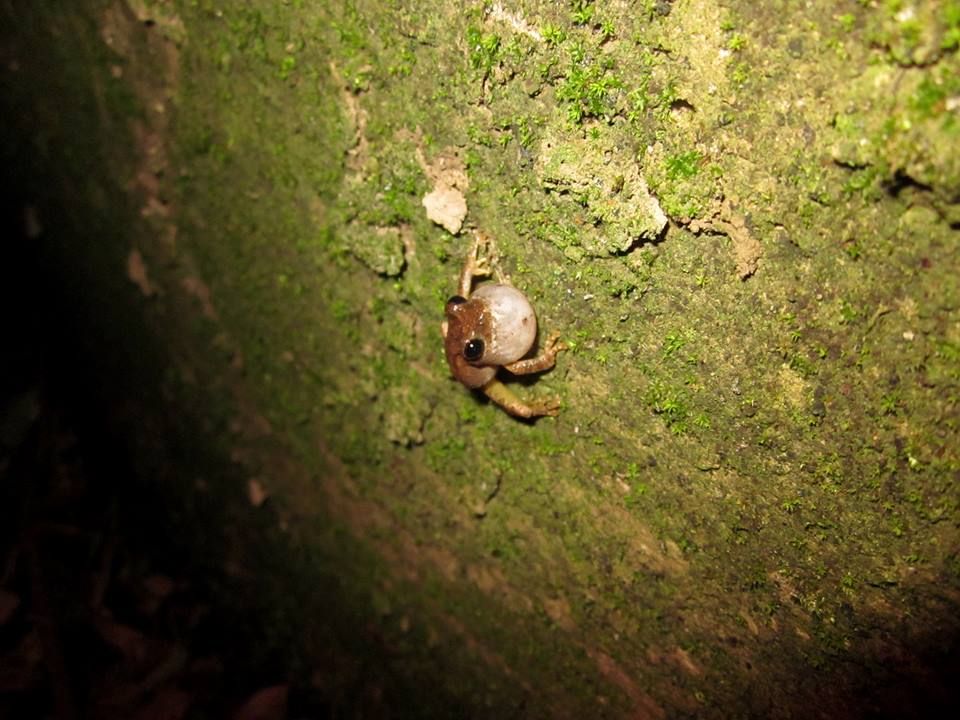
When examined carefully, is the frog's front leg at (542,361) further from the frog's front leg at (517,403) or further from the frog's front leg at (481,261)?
the frog's front leg at (481,261)

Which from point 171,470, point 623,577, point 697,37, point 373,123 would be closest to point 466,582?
point 623,577

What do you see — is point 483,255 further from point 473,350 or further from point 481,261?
point 473,350

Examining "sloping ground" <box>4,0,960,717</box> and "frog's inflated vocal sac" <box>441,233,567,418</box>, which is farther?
"frog's inflated vocal sac" <box>441,233,567,418</box>

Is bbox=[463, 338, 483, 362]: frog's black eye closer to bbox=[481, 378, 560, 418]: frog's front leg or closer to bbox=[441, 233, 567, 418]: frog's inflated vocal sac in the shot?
bbox=[441, 233, 567, 418]: frog's inflated vocal sac

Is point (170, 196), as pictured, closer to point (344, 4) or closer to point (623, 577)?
point (344, 4)

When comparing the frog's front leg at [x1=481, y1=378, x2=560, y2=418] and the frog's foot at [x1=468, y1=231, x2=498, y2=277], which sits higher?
the frog's foot at [x1=468, y1=231, x2=498, y2=277]

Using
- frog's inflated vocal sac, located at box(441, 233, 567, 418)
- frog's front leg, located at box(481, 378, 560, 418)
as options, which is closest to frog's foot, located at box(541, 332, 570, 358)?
frog's inflated vocal sac, located at box(441, 233, 567, 418)

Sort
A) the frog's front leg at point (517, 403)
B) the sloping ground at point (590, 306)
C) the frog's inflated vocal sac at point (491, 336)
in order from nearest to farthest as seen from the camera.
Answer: the sloping ground at point (590, 306)
the frog's inflated vocal sac at point (491, 336)
the frog's front leg at point (517, 403)

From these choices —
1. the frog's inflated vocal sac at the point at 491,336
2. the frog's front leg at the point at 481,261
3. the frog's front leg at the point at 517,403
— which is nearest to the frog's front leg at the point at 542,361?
the frog's inflated vocal sac at the point at 491,336
